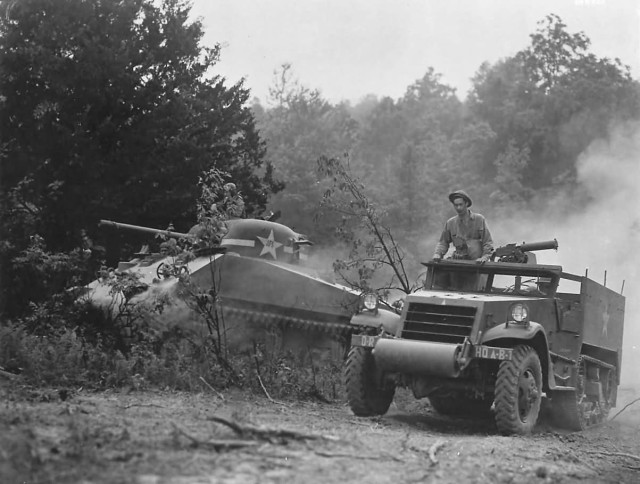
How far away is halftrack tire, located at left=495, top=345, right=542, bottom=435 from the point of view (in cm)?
1004

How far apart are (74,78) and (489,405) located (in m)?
12.9

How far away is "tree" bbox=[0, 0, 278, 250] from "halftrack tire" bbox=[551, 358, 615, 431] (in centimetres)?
1081

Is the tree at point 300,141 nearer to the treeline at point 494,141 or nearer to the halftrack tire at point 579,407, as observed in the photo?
the treeline at point 494,141

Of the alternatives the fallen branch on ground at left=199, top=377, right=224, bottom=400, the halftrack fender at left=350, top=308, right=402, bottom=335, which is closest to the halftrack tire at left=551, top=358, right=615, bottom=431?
the halftrack fender at left=350, top=308, right=402, bottom=335

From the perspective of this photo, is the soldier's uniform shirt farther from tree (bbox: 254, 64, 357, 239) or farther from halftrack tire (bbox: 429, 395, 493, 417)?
tree (bbox: 254, 64, 357, 239)

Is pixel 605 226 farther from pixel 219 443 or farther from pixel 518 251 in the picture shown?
pixel 219 443

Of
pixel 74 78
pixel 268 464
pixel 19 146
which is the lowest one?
pixel 268 464

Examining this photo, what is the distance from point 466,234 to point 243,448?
642 centimetres

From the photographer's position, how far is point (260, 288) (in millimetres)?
15258

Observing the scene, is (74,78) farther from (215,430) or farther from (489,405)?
(215,430)

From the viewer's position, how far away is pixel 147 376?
11555mm

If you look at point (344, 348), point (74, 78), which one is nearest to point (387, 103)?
point (74, 78)

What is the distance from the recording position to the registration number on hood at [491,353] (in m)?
10.1

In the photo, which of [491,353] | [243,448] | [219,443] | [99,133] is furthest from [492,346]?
[99,133]
